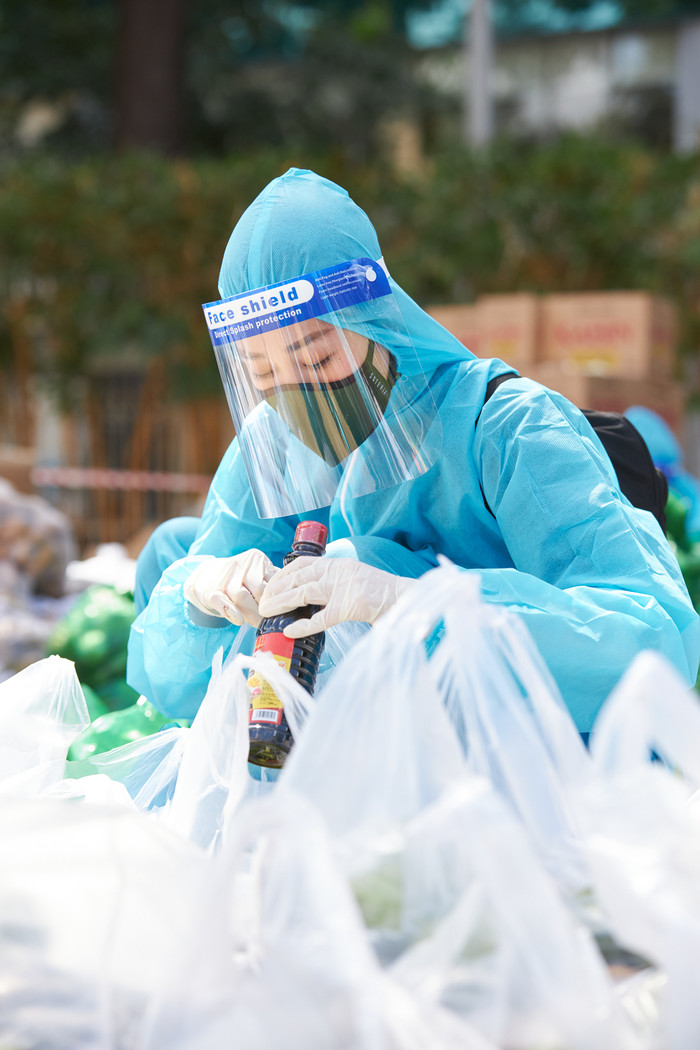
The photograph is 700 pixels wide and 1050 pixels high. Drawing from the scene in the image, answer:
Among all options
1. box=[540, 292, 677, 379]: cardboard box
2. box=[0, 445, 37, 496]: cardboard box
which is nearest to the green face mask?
box=[0, 445, 37, 496]: cardboard box

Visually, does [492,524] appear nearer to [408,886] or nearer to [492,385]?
[492,385]

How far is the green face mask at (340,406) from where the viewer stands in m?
1.42

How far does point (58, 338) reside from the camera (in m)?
7.10

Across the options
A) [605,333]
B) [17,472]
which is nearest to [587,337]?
[605,333]

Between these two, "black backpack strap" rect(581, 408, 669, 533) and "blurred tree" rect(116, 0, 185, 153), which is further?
"blurred tree" rect(116, 0, 185, 153)

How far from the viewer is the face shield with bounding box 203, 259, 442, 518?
1.39m

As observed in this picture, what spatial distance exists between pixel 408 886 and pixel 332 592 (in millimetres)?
416

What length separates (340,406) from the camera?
144 centimetres

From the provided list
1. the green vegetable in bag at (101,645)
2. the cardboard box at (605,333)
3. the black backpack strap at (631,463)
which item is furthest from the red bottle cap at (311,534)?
the cardboard box at (605,333)

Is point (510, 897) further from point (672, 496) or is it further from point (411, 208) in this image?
point (411, 208)

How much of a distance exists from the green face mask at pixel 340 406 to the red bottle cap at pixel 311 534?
13 centimetres

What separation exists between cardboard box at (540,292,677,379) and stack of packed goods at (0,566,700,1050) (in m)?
3.71

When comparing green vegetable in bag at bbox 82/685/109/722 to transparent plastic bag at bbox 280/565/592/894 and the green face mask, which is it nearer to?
the green face mask

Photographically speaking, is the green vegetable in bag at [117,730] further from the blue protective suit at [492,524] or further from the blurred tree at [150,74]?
the blurred tree at [150,74]
